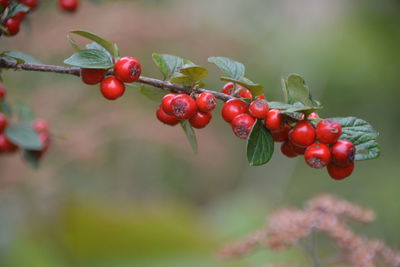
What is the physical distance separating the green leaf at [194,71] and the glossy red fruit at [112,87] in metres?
0.11

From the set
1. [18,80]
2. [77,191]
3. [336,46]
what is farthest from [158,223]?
[336,46]

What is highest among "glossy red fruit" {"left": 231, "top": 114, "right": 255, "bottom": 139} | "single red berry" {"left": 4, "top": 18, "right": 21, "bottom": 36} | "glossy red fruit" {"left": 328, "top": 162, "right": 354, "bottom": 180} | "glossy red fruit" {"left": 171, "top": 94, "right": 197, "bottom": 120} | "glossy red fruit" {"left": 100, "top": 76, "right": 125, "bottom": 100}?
"single red berry" {"left": 4, "top": 18, "right": 21, "bottom": 36}

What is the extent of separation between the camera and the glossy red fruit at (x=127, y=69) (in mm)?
741

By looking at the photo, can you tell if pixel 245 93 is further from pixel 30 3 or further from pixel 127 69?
pixel 30 3

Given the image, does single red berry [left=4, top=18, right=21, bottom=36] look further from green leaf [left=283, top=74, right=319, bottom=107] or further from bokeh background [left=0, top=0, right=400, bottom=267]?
bokeh background [left=0, top=0, right=400, bottom=267]

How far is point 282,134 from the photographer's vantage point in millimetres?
772

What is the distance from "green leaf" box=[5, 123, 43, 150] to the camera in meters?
1.05

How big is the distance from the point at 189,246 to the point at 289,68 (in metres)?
1.91

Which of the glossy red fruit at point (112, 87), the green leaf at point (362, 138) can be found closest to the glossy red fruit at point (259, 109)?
the green leaf at point (362, 138)

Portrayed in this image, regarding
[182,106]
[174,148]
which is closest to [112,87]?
[182,106]

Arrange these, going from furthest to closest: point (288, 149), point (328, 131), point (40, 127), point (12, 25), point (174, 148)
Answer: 1. point (174, 148)
2. point (40, 127)
3. point (12, 25)
4. point (288, 149)
5. point (328, 131)

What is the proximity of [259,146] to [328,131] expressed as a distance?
0.11m

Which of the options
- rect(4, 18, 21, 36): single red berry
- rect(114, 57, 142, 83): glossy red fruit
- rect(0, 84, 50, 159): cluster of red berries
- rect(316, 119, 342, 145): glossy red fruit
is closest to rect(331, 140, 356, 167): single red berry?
rect(316, 119, 342, 145): glossy red fruit

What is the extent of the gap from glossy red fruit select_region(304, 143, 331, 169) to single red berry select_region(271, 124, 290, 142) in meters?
0.08
